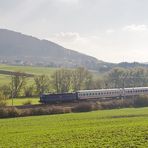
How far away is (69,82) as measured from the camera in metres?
137

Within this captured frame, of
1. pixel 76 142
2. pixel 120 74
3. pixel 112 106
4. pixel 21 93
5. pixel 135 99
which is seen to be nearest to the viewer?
Answer: pixel 76 142

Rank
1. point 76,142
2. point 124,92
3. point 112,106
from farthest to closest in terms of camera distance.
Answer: point 124,92 < point 112,106 < point 76,142

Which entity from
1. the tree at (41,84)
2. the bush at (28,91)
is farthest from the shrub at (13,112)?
the tree at (41,84)

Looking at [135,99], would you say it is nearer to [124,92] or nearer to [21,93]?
[124,92]

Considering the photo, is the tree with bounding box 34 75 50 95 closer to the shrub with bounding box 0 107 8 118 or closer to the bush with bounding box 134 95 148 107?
the bush with bounding box 134 95 148 107

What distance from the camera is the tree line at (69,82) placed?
4882 inches

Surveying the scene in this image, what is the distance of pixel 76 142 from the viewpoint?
32281mm

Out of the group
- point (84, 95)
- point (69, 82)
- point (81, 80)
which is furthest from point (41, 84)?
point (84, 95)

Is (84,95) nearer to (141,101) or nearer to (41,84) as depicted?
(141,101)

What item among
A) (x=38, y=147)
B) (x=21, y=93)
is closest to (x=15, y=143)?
(x=38, y=147)

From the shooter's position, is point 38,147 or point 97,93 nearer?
point 38,147

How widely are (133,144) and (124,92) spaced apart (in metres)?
69.3

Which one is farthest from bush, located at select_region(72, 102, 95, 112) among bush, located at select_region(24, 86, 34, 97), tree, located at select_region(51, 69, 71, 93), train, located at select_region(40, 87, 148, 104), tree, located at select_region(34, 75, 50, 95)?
tree, located at select_region(51, 69, 71, 93)

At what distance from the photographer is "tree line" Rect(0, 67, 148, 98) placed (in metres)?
124
